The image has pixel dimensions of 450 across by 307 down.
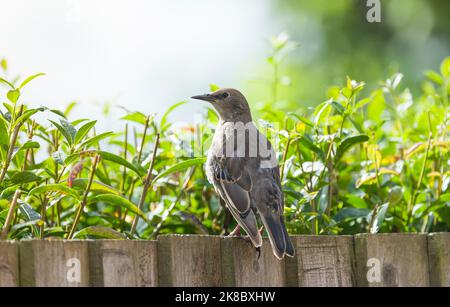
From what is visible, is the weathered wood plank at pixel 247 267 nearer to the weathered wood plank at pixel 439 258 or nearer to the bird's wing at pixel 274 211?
the bird's wing at pixel 274 211

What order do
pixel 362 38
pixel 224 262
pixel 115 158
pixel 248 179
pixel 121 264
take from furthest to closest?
pixel 362 38, pixel 248 179, pixel 115 158, pixel 224 262, pixel 121 264

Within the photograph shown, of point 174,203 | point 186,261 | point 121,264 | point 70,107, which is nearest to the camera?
point 121,264

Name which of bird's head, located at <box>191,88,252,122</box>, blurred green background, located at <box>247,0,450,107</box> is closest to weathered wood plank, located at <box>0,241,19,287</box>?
bird's head, located at <box>191,88,252,122</box>

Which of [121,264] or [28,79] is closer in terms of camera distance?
[121,264]

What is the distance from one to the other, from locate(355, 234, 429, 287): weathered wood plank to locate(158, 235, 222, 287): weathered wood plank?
69cm

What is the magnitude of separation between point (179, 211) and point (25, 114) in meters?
1.04

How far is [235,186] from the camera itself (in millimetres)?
4277

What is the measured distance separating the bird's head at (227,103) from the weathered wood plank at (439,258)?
1.68 metres

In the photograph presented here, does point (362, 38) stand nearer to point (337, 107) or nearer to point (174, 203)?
point (337, 107)

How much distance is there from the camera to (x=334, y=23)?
12352 millimetres

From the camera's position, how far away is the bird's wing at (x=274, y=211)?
3.60 m

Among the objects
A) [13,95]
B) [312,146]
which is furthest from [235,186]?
[13,95]

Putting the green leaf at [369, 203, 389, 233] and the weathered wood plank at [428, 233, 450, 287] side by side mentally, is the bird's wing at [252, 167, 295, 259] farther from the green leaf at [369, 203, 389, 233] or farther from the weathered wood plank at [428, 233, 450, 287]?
the weathered wood plank at [428, 233, 450, 287]

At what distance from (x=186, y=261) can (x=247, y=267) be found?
0.30m
